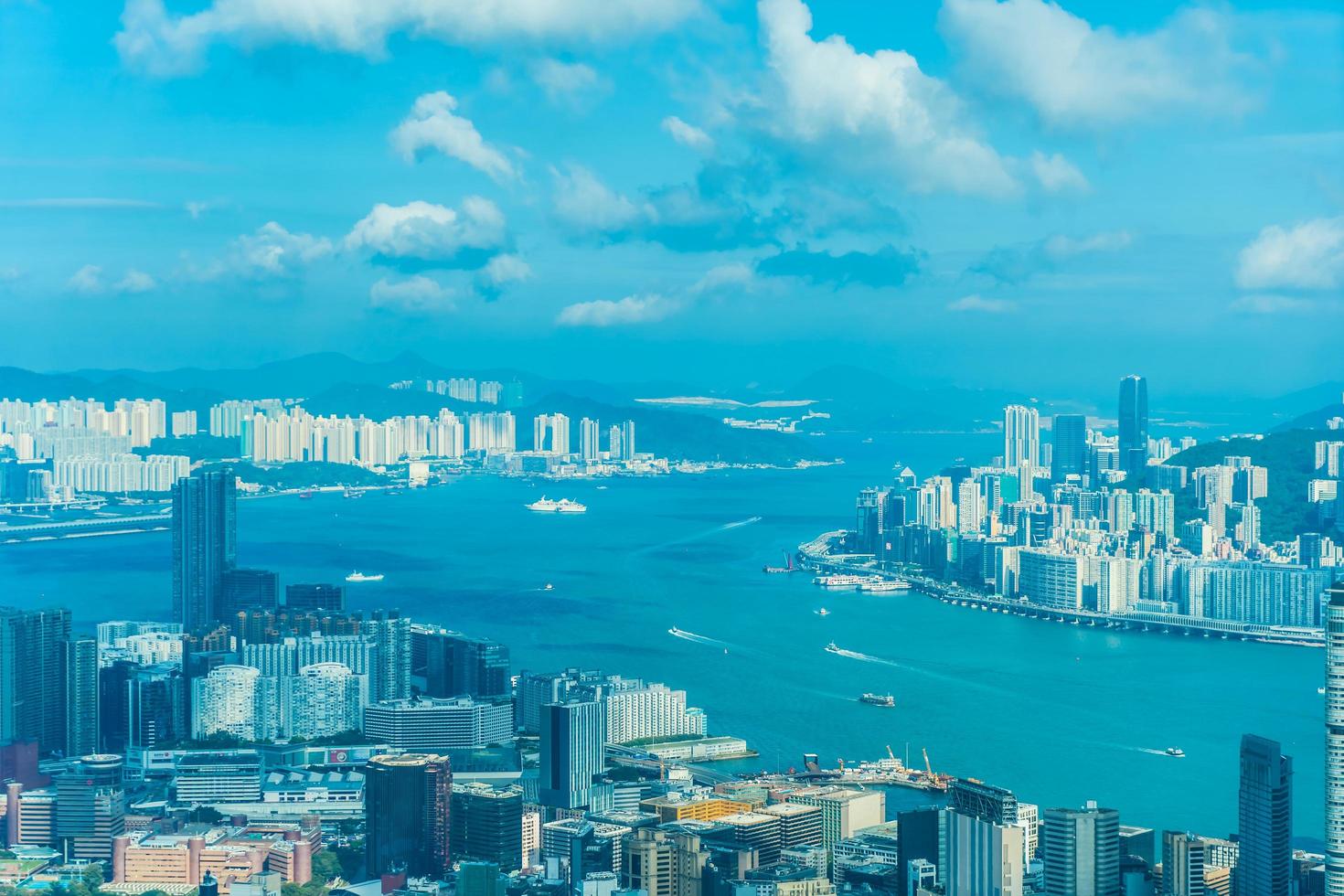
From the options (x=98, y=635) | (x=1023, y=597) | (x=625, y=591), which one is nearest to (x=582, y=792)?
(x=98, y=635)

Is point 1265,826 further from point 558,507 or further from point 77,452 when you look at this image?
point 77,452

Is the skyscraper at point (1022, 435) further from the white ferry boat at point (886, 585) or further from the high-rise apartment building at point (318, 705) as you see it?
the high-rise apartment building at point (318, 705)

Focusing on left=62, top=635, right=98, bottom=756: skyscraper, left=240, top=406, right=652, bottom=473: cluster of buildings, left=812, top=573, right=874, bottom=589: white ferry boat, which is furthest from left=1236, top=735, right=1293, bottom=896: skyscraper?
left=240, top=406, right=652, bottom=473: cluster of buildings

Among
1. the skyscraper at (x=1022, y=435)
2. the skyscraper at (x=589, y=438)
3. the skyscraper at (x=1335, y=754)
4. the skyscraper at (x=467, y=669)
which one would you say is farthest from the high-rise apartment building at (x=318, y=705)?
the skyscraper at (x=589, y=438)

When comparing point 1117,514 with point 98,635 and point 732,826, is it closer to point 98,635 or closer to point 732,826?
point 98,635

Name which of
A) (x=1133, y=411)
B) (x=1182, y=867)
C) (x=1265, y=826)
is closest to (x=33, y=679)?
(x=1182, y=867)

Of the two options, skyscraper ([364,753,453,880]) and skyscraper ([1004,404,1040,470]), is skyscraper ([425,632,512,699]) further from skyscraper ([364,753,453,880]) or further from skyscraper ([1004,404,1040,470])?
skyscraper ([1004,404,1040,470])
